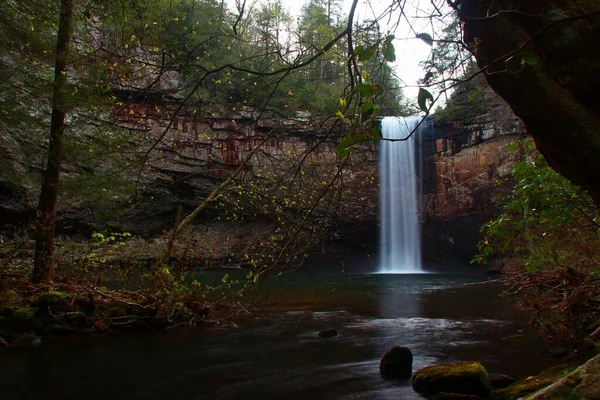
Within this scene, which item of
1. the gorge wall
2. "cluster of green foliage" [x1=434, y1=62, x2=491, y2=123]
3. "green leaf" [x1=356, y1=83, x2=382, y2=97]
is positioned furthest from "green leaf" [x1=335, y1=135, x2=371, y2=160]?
"cluster of green foliage" [x1=434, y1=62, x2=491, y2=123]

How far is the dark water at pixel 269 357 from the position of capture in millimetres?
5297

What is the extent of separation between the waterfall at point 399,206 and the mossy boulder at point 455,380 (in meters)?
21.0

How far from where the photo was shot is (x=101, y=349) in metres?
6.83

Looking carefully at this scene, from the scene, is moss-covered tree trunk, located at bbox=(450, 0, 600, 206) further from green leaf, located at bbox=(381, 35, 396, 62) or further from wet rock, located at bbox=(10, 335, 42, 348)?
wet rock, located at bbox=(10, 335, 42, 348)

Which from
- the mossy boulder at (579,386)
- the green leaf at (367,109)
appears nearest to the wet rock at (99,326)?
the mossy boulder at (579,386)

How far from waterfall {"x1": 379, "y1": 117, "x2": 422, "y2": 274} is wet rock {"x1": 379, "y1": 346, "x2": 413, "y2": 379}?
20.2 m

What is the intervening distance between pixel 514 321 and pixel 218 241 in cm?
1947

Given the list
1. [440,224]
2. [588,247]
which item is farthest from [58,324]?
[440,224]

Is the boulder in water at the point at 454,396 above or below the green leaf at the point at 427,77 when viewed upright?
below

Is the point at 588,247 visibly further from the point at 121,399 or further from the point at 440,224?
the point at 440,224

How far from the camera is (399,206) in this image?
85.8ft

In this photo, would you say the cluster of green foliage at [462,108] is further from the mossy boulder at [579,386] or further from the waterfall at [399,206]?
the mossy boulder at [579,386]

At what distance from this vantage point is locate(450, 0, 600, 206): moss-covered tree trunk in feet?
8.88

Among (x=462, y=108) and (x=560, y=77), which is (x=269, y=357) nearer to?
(x=560, y=77)
